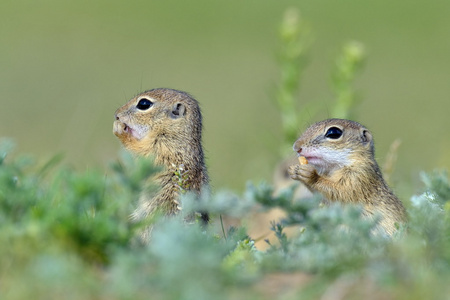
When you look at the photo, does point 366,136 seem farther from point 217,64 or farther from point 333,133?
point 217,64

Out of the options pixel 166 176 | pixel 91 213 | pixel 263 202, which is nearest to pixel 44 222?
pixel 91 213

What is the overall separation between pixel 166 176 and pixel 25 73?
47.1ft

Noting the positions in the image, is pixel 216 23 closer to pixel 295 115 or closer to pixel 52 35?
pixel 52 35

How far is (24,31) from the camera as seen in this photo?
22.2m

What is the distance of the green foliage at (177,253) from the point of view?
2854 mm

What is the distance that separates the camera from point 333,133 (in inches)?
239

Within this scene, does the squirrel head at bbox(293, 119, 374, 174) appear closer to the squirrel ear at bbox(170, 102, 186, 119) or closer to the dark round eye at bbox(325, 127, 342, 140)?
the dark round eye at bbox(325, 127, 342, 140)

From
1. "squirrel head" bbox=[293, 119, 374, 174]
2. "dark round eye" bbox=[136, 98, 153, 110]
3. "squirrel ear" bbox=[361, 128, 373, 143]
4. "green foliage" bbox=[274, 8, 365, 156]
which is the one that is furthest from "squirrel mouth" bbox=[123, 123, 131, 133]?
"green foliage" bbox=[274, 8, 365, 156]

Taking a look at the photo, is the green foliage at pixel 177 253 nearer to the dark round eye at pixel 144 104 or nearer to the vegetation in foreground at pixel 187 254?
the vegetation in foreground at pixel 187 254

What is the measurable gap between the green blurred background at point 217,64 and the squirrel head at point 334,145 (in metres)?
3.92

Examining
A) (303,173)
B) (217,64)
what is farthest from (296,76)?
(217,64)

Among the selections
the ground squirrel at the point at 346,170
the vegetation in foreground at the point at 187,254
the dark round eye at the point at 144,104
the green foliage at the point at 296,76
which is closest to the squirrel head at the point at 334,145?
the ground squirrel at the point at 346,170

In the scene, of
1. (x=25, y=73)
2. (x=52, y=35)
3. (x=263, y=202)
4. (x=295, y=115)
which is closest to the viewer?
(x=263, y=202)

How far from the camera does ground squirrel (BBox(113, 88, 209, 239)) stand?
17.4 ft
